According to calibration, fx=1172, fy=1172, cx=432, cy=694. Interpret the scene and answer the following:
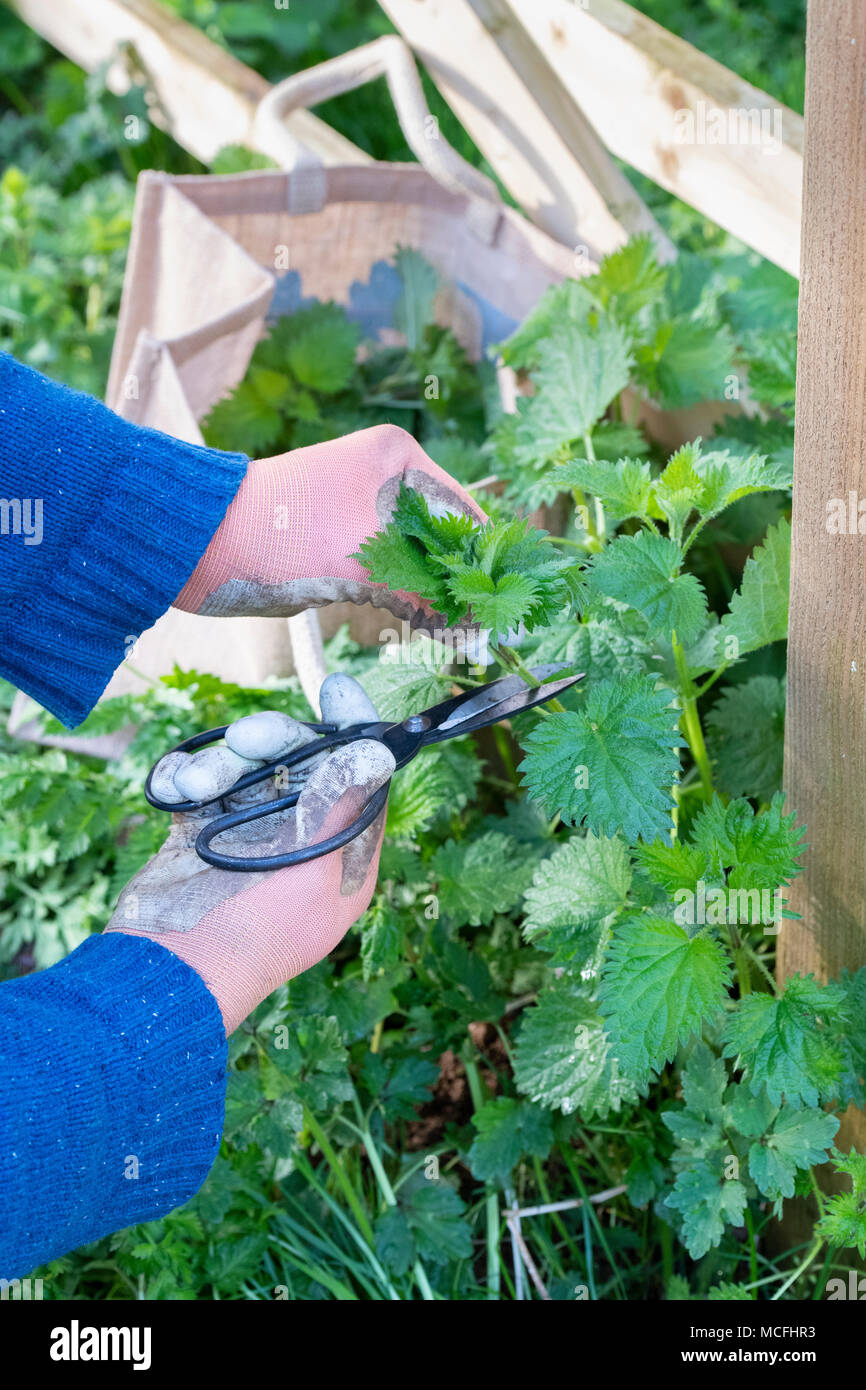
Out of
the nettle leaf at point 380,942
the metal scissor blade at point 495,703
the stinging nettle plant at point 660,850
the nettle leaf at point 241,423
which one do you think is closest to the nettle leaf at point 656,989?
the stinging nettle plant at point 660,850

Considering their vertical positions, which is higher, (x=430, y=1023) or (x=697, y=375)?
(x=697, y=375)

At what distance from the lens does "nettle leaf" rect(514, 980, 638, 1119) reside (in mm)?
1192

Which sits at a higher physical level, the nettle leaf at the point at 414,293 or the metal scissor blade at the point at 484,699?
the nettle leaf at the point at 414,293

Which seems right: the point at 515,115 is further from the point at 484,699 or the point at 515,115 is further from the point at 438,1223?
the point at 438,1223

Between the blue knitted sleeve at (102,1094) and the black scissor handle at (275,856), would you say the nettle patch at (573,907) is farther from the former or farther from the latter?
the blue knitted sleeve at (102,1094)

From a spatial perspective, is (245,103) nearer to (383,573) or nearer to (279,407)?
(279,407)

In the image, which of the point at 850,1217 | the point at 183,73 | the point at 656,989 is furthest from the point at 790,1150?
the point at 183,73

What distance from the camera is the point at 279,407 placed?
1.96m

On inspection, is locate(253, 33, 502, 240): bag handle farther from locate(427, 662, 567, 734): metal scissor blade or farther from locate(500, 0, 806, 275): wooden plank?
locate(427, 662, 567, 734): metal scissor blade

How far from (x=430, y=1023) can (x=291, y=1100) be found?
9.5 inches

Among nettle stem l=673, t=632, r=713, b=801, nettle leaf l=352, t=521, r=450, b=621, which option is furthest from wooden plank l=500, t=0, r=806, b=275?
nettle leaf l=352, t=521, r=450, b=621

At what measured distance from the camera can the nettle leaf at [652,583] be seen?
105 cm

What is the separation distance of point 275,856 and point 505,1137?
1.60 feet
